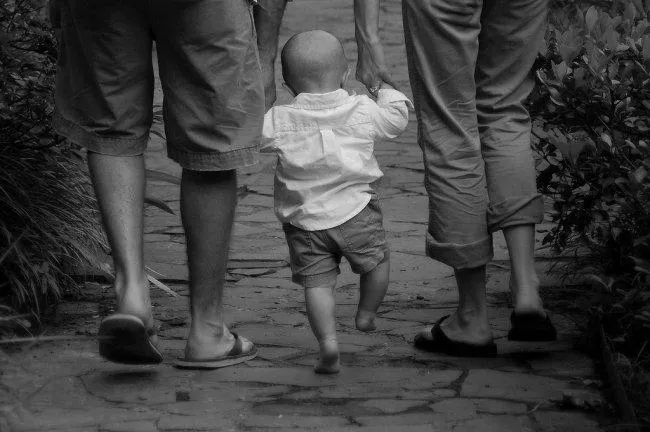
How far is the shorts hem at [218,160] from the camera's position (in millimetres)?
3984

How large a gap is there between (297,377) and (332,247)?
1.39ft

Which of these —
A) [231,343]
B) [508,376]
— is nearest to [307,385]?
[231,343]

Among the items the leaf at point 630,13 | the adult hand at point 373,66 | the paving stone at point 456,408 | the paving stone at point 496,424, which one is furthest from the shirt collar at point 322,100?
the leaf at point 630,13

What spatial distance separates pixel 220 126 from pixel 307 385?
2.69 feet

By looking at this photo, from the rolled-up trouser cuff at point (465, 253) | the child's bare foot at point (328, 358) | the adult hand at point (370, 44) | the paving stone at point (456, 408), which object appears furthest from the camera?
the rolled-up trouser cuff at point (465, 253)

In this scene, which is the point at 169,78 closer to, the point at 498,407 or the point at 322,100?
the point at 322,100

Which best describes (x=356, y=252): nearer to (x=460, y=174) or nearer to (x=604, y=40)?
(x=460, y=174)

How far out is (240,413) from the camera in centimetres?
371

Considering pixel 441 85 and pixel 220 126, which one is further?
pixel 441 85

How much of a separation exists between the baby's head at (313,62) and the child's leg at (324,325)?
638mm

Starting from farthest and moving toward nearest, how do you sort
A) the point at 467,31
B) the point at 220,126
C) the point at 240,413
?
the point at 467,31, the point at 220,126, the point at 240,413

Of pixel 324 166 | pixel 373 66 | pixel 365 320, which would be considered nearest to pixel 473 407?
pixel 365 320

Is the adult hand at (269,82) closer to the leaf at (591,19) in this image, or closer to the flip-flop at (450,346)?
the flip-flop at (450,346)

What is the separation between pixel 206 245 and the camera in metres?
4.09
